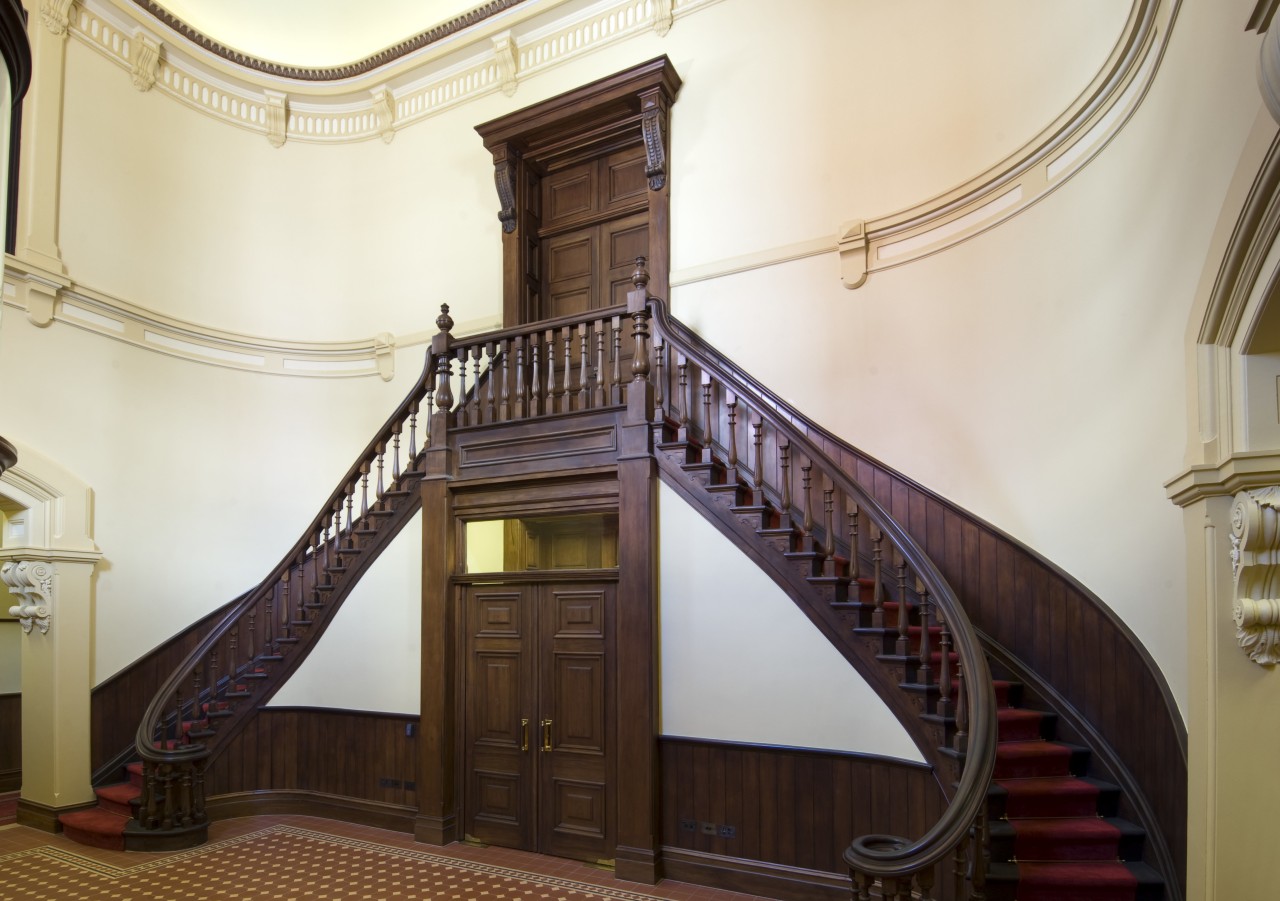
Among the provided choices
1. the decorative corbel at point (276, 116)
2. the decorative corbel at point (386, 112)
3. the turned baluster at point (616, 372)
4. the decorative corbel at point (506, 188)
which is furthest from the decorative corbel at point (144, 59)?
the turned baluster at point (616, 372)

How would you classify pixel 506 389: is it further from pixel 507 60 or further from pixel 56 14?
pixel 56 14

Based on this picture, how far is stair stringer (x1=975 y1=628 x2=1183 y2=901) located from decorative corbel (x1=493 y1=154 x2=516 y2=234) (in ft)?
17.8

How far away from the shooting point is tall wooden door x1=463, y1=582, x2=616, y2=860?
596 cm

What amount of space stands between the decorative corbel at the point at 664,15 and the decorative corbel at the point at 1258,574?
625 cm

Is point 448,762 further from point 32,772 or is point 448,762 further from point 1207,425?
point 1207,425

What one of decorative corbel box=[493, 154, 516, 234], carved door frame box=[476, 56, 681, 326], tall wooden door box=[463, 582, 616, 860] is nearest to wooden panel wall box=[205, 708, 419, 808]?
tall wooden door box=[463, 582, 616, 860]

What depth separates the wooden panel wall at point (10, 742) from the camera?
8031mm

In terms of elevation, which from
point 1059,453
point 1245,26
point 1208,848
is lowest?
point 1208,848

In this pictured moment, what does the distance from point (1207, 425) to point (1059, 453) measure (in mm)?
1843

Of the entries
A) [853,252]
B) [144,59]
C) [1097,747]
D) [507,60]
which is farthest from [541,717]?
[144,59]

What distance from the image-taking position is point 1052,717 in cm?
500

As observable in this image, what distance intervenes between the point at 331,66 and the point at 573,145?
329 centimetres

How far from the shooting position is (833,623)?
5012 mm

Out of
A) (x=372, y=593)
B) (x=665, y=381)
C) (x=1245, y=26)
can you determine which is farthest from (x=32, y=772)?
(x=1245, y=26)
